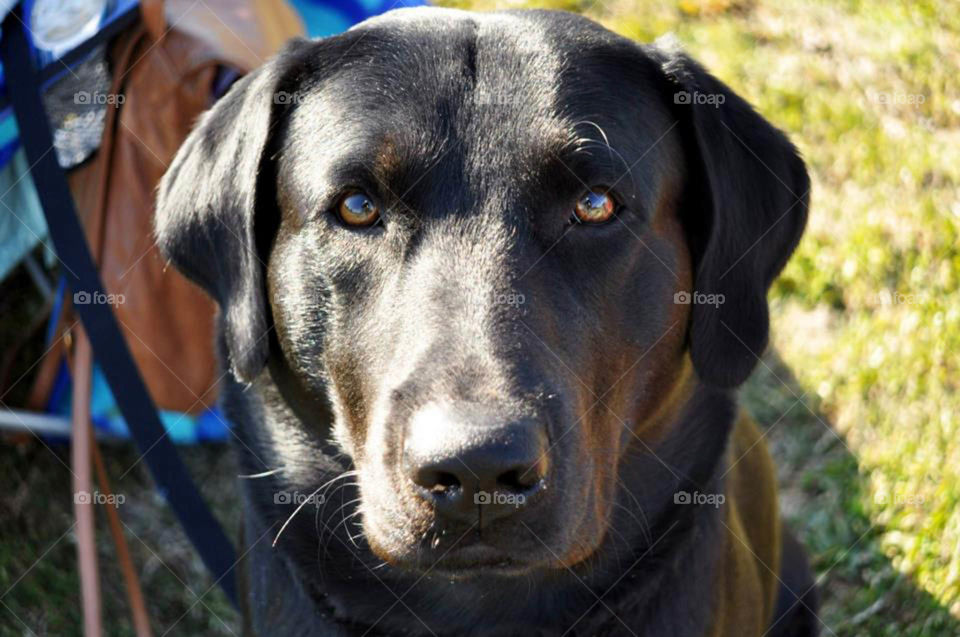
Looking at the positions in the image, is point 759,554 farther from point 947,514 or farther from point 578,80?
point 578,80

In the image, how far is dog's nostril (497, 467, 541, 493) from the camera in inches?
84.0

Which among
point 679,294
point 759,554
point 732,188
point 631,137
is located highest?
point 631,137

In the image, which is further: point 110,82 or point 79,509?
point 110,82

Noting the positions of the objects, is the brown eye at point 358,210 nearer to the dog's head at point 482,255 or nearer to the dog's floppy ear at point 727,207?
the dog's head at point 482,255

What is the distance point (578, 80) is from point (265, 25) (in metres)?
1.42

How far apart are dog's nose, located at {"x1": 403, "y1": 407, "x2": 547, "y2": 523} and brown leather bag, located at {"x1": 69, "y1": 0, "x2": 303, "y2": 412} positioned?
1.62m

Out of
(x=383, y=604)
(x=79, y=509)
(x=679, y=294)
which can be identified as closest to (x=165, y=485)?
(x=79, y=509)

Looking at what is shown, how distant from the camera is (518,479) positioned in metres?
2.15

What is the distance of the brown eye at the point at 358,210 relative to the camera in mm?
2527

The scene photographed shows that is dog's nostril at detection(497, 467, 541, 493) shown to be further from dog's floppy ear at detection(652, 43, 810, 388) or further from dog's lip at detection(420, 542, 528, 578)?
dog's floppy ear at detection(652, 43, 810, 388)

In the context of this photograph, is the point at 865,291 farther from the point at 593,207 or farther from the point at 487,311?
the point at 487,311

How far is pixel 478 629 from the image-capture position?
2807 mm

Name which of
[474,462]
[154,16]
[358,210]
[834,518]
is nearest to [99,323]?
[154,16]

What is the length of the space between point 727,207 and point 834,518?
5.49 ft
